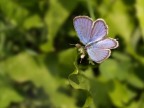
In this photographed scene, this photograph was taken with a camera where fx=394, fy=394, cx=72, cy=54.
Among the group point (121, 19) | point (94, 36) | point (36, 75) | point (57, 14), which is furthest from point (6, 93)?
point (94, 36)

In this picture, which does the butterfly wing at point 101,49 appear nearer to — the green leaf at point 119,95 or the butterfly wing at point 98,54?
the butterfly wing at point 98,54

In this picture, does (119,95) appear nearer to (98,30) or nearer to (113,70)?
(113,70)

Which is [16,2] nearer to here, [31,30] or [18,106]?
[31,30]

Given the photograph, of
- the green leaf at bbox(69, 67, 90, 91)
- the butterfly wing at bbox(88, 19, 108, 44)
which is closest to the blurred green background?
the green leaf at bbox(69, 67, 90, 91)

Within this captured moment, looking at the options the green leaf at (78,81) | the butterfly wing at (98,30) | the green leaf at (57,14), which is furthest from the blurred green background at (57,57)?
the butterfly wing at (98,30)

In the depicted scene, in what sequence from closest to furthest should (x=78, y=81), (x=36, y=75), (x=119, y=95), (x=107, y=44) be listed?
(x=107, y=44), (x=78, y=81), (x=119, y=95), (x=36, y=75)

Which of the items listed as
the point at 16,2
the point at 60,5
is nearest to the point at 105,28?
the point at 60,5
